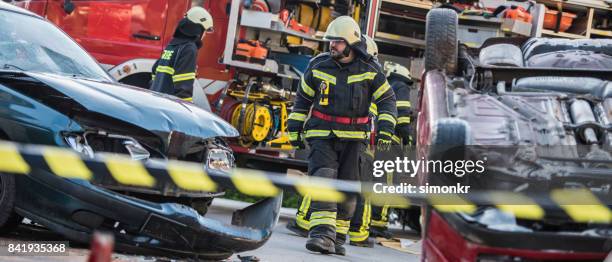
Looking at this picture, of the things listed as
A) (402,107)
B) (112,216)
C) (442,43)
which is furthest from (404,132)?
(112,216)

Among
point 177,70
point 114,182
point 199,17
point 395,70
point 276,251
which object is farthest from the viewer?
point 395,70

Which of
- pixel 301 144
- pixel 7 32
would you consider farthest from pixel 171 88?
pixel 7 32

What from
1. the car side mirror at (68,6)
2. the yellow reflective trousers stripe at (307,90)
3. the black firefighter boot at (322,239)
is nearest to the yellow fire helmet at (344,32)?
the yellow reflective trousers stripe at (307,90)

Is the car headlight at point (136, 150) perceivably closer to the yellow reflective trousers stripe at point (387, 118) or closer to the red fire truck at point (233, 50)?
the yellow reflective trousers stripe at point (387, 118)

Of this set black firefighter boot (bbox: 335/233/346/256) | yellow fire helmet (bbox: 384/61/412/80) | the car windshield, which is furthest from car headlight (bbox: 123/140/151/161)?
yellow fire helmet (bbox: 384/61/412/80)

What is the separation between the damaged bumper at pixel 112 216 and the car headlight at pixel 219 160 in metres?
0.59

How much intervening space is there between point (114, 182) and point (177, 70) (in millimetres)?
3772

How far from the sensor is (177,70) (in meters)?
9.09

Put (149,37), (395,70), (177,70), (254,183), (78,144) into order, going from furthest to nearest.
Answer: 1. (149,37)
2. (395,70)
3. (177,70)
4. (78,144)
5. (254,183)

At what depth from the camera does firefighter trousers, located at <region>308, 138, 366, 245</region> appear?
7613mm

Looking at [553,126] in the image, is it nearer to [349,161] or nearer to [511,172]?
[511,172]

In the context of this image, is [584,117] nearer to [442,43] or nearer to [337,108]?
[442,43]

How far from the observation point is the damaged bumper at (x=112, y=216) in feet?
17.8

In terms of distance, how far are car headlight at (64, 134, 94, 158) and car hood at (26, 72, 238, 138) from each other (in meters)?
0.19
